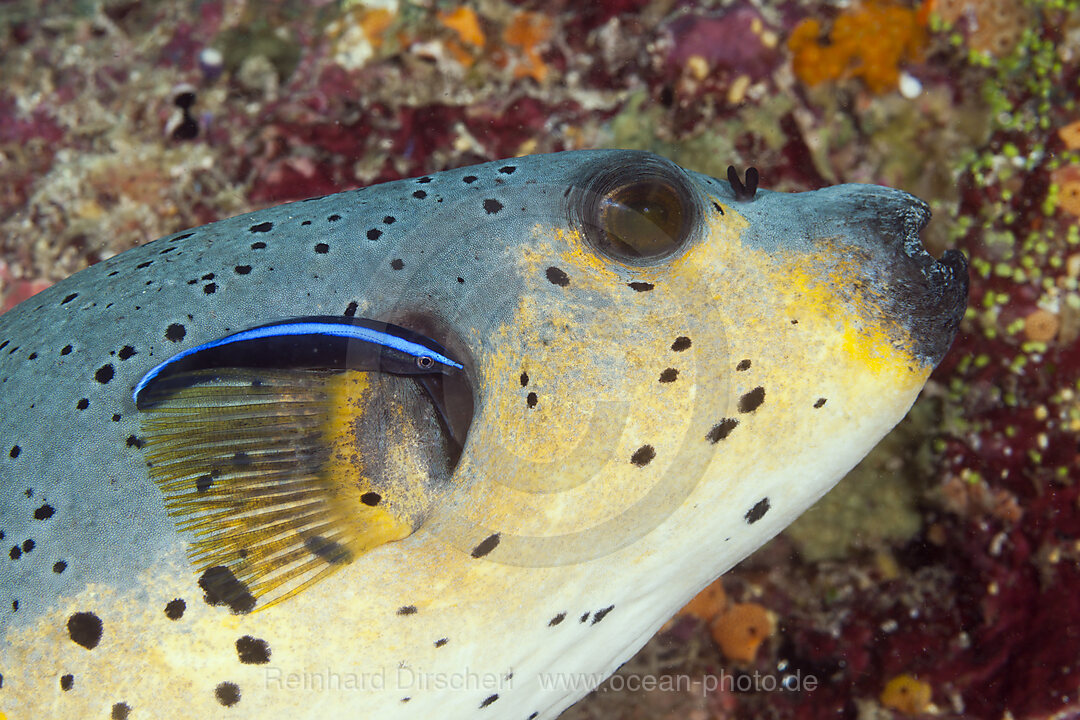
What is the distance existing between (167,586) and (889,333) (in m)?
2.13

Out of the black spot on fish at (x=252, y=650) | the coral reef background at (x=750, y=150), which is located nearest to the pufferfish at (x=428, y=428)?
the black spot on fish at (x=252, y=650)

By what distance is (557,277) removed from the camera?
185 cm

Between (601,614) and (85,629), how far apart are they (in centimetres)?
147

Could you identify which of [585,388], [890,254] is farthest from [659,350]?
[890,254]

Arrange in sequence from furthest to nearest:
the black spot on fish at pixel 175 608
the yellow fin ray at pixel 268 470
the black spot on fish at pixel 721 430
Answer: the black spot on fish at pixel 721 430
the black spot on fish at pixel 175 608
the yellow fin ray at pixel 268 470

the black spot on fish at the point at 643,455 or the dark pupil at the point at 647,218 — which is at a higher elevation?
the dark pupil at the point at 647,218

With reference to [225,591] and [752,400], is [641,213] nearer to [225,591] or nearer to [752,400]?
[752,400]

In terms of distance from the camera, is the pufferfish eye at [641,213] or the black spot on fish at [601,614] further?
the black spot on fish at [601,614]

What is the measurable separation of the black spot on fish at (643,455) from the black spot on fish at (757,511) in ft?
1.34

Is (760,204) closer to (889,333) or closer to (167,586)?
(889,333)

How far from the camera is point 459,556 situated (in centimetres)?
179

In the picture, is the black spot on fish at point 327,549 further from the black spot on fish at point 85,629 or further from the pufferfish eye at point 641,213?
the pufferfish eye at point 641,213

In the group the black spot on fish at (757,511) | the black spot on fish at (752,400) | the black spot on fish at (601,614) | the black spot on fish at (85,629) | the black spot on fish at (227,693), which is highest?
the black spot on fish at (752,400)

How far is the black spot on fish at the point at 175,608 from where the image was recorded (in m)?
1.75
